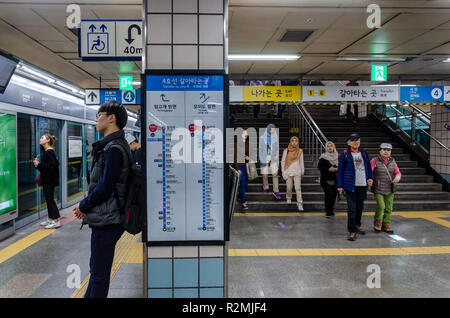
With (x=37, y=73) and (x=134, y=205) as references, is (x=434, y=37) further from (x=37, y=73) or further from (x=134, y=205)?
(x=37, y=73)

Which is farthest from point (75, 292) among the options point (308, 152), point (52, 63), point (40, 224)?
point (308, 152)

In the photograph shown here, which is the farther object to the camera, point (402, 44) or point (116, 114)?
point (402, 44)

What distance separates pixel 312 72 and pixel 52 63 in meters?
6.42

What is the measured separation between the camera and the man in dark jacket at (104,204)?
227 centimetres

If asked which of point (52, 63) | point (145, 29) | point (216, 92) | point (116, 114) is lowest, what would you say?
point (116, 114)

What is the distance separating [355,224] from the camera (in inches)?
194

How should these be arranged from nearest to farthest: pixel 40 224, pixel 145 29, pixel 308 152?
pixel 145 29 → pixel 40 224 → pixel 308 152

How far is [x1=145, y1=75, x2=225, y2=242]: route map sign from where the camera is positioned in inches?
94.0

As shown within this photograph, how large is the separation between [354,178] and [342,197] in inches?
108

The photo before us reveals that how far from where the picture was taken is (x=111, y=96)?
7691 millimetres

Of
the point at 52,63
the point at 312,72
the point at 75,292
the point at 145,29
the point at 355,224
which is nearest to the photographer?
the point at 145,29
